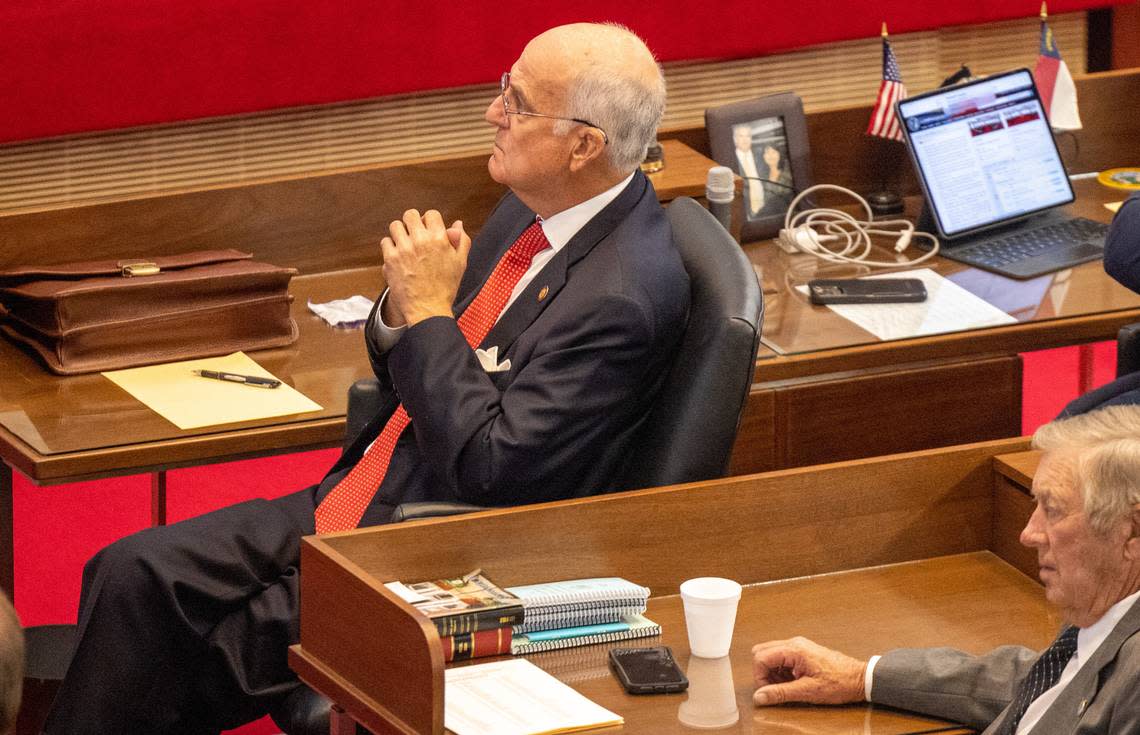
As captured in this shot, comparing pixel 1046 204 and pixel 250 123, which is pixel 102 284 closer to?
pixel 250 123

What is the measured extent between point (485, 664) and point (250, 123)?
2.33 metres

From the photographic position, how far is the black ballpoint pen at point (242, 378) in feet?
10.8

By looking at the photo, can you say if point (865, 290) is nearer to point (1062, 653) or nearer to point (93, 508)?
point (1062, 653)

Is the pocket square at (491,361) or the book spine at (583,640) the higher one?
the pocket square at (491,361)

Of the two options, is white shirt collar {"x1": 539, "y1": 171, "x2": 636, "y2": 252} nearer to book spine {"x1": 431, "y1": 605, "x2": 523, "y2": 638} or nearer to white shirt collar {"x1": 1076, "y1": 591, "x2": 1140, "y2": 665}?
book spine {"x1": 431, "y1": 605, "x2": 523, "y2": 638}

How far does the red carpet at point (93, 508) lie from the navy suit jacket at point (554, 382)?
55.6 inches

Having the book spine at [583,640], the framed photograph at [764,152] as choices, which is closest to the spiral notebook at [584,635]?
the book spine at [583,640]

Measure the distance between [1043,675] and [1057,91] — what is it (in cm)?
258

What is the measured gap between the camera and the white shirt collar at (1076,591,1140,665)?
7.04 feet

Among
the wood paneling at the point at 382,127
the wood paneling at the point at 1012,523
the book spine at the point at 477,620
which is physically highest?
the wood paneling at the point at 382,127

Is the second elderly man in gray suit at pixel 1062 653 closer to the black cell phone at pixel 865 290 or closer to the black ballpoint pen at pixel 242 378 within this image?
the black ballpoint pen at pixel 242 378

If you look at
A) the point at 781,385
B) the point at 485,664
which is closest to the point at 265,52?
the point at 781,385

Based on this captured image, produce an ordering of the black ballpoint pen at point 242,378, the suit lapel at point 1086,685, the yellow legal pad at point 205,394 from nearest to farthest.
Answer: the suit lapel at point 1086,685, the yellow legal pad at point 205,394, the black ballpoint pen at point 242,378

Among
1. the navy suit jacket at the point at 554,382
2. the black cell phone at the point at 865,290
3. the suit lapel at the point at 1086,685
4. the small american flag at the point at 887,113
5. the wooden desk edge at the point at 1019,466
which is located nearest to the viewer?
the suit lapel at the point at 1086,685
